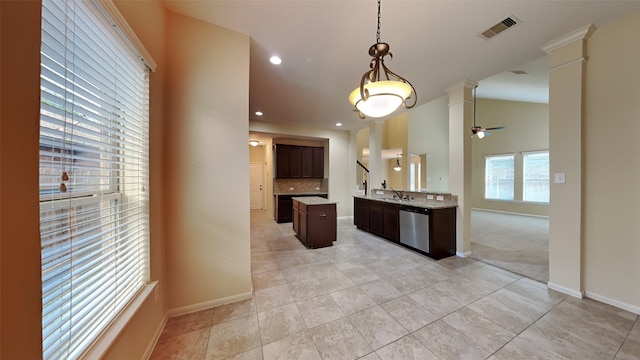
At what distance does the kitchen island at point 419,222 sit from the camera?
3301 millimetres

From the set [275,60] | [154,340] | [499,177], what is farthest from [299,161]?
[499,177]

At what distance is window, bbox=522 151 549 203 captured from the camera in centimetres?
654

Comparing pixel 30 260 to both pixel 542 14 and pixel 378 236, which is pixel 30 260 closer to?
pixel 542 14

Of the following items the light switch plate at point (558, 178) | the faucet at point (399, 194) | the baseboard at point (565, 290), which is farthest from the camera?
the faucet at point (399, 194)

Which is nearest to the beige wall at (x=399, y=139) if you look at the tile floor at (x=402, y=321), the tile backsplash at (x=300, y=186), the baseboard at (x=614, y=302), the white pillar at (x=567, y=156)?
the tile backsplash at (x=300, y=186)

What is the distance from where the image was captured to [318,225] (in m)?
3.88

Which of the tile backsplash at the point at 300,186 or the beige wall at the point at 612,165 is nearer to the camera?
the beige wall at the point at 612,165

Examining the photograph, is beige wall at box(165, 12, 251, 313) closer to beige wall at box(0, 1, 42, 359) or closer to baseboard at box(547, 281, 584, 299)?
beige wall at box(0, 1, 42, 359)

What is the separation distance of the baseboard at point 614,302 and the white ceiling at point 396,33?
284 cm

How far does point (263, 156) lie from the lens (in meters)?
8.58

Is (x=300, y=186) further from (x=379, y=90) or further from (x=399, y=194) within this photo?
(x=379, y=90)

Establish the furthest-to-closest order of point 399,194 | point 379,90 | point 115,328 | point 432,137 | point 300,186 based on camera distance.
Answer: point 432,137 → point 300,186 → point 399,194 → point 379,90 → point 115,328

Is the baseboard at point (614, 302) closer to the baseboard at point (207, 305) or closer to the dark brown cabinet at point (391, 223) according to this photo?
the dark brown cabinet at point (391, 223)

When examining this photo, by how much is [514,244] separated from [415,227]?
2239mm
